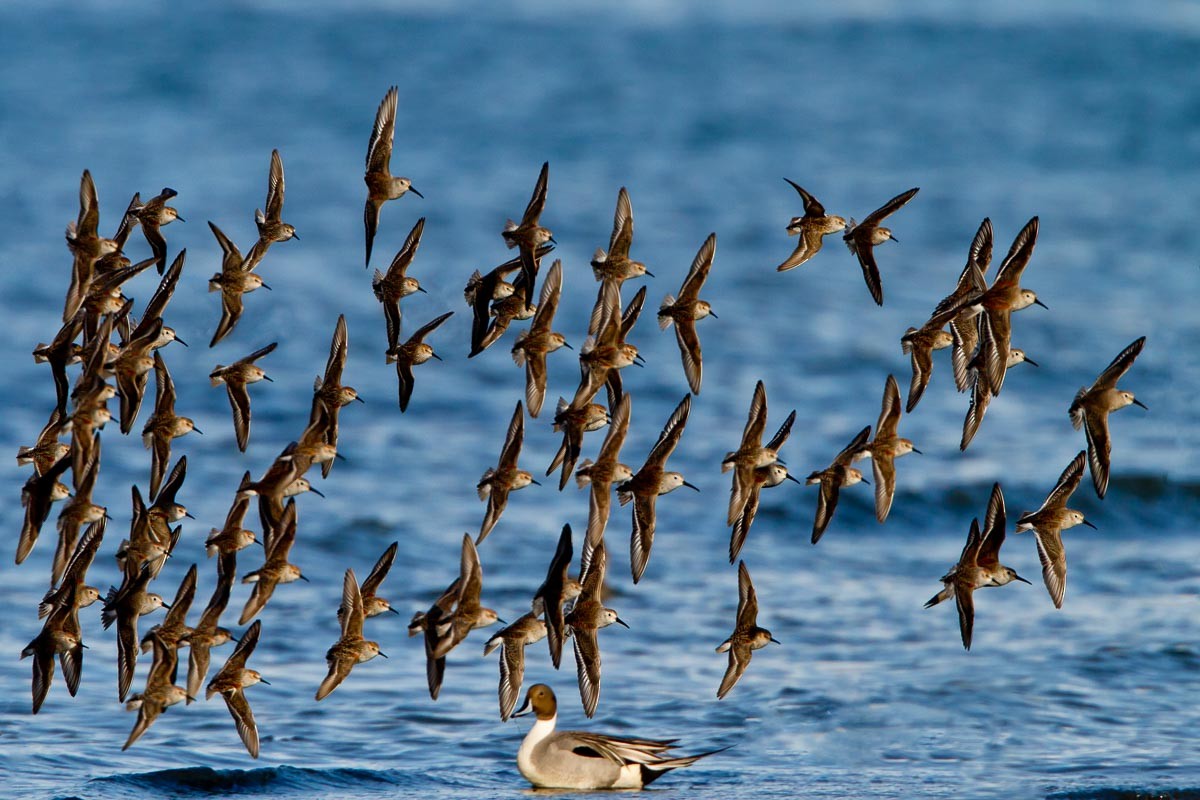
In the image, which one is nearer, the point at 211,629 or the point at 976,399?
the point at 976,399

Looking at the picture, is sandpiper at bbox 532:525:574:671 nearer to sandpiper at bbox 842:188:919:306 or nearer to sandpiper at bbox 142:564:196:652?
sandpiper at bbox 142:564:196:652

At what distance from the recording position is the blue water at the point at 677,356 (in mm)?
13719

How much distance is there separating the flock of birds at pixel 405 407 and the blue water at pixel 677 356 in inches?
82.9

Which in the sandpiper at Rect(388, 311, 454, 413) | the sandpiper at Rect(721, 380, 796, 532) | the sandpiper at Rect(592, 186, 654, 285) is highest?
the sandpiper at Rect(592, 186, 654, 285)

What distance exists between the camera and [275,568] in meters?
10.1

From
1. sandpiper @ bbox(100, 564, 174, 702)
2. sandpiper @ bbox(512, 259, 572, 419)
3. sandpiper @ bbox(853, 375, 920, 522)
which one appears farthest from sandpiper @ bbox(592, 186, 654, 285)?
sandpiper @ bbox(100, 564, 174, 702)

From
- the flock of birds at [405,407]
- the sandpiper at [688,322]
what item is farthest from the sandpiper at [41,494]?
the sandpiper at [688,322]

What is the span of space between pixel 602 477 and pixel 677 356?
668 inches

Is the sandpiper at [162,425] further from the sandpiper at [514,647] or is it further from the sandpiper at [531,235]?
the sandpiper at [514,647]

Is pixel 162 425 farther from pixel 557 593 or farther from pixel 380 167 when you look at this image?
pixel 557 593

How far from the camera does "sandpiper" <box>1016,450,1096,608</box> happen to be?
32.2ft

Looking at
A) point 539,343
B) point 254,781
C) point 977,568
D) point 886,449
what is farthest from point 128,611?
point 977,568

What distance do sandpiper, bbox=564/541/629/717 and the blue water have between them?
188 cm

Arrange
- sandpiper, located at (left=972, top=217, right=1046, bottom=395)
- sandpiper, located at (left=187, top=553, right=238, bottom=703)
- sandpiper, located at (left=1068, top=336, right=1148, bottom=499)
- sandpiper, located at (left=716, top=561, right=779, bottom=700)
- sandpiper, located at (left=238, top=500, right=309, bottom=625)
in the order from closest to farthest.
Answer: sandpiper, located at (left=1068, top=336, right=1148, bottom=499) → sandpiper, located at (left=972, top=217, right=1046, bottom=395) → sandpiper, located at (left=187, top=553, right=238, bottom=703) → sandpiper, located at (left=238, top=500, right=309, bottom=625) → sandpiper, located at (left=716, top=561, right=779, bottom=700)
